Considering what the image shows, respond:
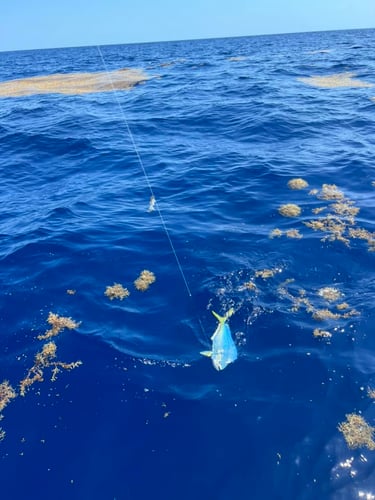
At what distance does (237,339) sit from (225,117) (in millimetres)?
16163

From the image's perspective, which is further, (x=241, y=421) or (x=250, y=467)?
(x=241, y=421)

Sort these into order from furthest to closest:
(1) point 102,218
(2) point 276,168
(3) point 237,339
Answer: (2) point 276,168
(1) point 102,218
(3) point 237,339

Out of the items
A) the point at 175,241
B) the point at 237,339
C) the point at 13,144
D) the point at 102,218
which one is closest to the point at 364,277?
the point at 237,339

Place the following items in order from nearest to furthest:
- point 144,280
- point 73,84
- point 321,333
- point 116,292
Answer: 1. point 321,333
2. point 116,292
3. point 144,280
4. point 73,84

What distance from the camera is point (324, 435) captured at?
16.4ft

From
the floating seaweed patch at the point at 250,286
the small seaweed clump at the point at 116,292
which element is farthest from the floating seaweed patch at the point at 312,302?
the small seaweed clump at the point at 116,292

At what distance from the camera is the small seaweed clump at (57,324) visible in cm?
694

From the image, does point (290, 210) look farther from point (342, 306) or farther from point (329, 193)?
point (342, 306)

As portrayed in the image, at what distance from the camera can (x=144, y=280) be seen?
320 inches

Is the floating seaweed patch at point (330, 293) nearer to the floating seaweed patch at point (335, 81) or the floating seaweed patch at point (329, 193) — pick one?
the floating seaweed patch at point (329, 193)

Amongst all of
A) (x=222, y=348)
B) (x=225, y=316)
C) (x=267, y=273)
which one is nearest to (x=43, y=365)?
(x=222, y=348)

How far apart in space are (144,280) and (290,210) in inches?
192

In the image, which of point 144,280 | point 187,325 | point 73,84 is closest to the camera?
point 187,325

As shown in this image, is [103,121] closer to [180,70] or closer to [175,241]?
[175,241]
